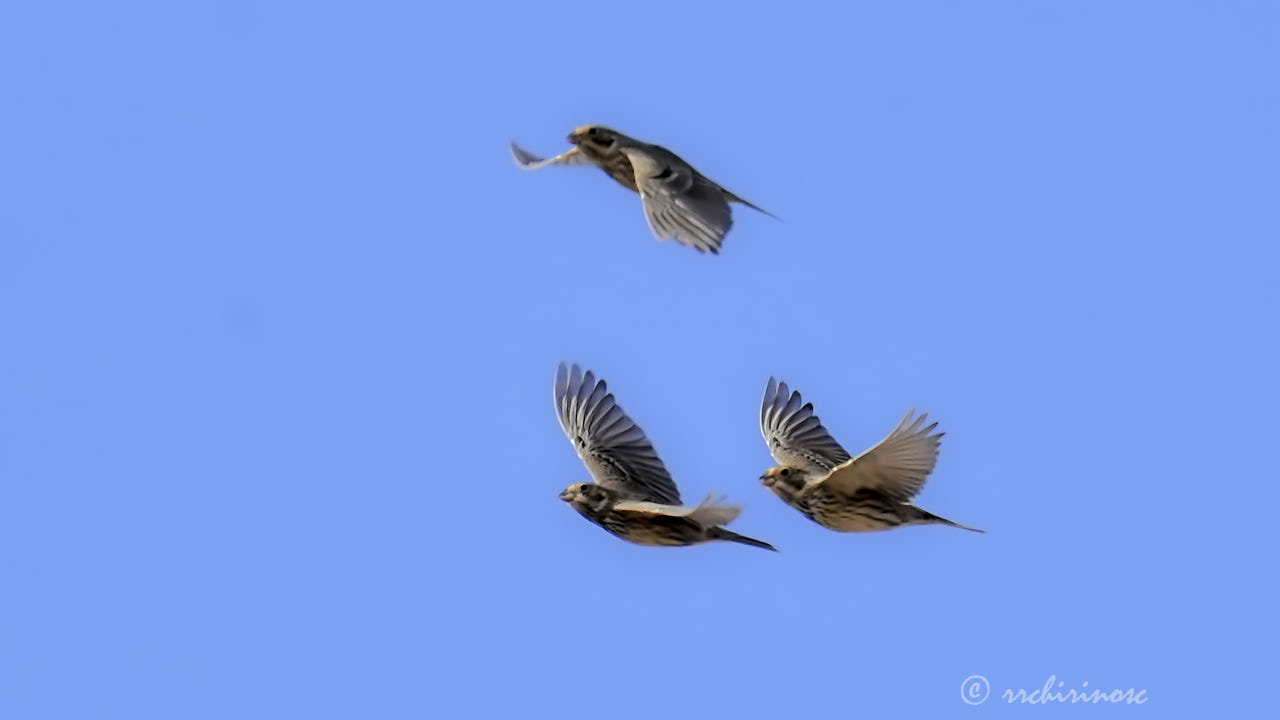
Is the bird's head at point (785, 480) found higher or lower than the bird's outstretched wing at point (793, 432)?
lower

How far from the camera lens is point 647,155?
24641 millimetres

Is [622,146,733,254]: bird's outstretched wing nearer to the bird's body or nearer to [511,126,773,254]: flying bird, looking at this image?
[511,126,773,254]: flying bird

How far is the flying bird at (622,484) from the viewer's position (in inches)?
910

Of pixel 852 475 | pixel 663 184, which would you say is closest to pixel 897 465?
pixel 852 475

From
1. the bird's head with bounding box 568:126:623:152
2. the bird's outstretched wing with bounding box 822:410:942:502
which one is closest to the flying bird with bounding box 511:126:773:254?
the bird's head with bounding box 568:126:623:152

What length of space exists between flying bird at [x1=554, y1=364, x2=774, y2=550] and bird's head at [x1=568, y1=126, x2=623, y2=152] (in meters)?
2.54

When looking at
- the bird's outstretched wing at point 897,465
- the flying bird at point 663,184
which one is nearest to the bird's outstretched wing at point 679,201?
the flying bird at point 663,184

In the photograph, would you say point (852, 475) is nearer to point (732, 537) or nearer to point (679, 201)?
point (732, 537)

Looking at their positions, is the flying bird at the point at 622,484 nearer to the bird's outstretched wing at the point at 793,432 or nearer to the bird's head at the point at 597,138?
the bird's outstretched wing at the point at 793,432

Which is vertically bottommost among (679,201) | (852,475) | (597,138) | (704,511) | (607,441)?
(704,511)

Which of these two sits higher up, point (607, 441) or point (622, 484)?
point (607, 441)

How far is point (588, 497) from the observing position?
961 inches

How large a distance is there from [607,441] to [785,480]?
231 centimetres

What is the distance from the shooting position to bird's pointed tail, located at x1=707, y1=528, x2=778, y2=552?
2318cm
